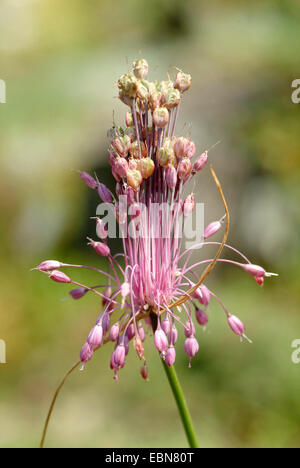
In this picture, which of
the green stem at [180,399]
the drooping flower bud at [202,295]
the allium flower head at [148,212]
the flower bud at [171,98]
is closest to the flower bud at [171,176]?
the allium flower head at [148,212]

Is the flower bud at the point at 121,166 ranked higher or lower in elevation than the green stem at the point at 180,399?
higher

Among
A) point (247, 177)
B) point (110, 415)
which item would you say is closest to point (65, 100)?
point (247, 177)

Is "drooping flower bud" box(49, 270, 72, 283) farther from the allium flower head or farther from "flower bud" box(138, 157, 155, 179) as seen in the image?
"flower bud" box(138, 157, 155, 179)

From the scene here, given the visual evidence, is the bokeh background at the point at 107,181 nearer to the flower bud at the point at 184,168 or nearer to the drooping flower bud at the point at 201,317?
the drooping flower bud at the point at 201,317

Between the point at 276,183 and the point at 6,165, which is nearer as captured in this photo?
the point at 276,183
